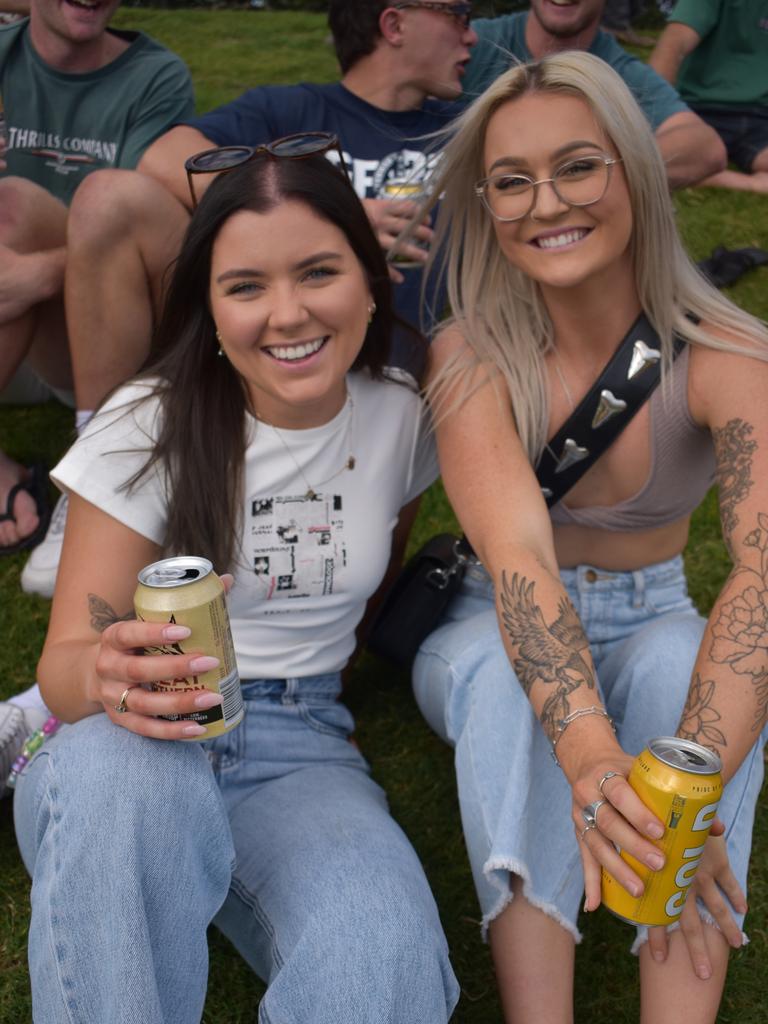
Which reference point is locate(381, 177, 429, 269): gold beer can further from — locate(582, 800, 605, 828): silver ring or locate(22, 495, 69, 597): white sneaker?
locate(582, 800, 605, 828): silver ring

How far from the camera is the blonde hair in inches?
89.0

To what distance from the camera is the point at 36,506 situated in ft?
12.0

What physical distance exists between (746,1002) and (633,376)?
1.34m

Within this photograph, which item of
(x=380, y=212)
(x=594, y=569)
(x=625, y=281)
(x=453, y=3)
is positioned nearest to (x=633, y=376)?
(x=625, y=281)

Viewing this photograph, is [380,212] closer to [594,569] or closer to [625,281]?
[625,281]

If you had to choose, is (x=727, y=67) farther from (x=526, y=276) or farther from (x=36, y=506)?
(x=36, y=506)

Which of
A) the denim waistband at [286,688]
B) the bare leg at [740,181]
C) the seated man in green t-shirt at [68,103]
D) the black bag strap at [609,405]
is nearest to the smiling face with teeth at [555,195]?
the black bag strap at [609,405]

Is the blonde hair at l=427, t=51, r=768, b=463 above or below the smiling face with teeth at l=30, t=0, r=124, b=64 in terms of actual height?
below

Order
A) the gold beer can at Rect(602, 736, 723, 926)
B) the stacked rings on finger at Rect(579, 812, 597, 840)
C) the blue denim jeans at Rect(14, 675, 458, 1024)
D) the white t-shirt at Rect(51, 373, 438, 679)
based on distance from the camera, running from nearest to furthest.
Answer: the gold beer can at Rect(602, 736, 723, 926) → the blue denim jeans at Rect(14, 675, 458, 1024) → the stacked rings on finger at Rect(579, 812, 597, 840) → the white t-shirt at Rect(51, 373, 438, 679)

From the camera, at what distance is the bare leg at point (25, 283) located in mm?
3451

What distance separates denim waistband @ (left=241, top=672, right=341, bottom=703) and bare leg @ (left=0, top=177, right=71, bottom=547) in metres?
1.56

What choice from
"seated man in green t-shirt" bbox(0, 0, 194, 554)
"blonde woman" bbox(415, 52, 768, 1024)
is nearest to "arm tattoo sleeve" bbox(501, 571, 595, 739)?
"blonde woman" bbox(415, 52, 768, 1024)

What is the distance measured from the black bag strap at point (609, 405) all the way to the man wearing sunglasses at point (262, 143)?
31.6 inches

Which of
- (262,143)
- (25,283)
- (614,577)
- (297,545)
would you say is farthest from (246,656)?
(262,143)
